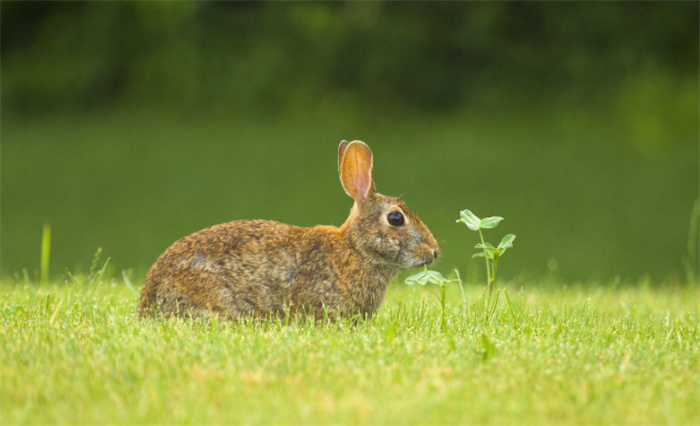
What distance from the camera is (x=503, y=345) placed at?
4.11 m

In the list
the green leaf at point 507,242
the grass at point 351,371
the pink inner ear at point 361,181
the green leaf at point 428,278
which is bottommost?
the grass at point 351,371

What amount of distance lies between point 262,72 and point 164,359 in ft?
50.4

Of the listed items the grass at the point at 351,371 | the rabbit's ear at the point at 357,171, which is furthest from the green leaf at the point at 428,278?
the rabbit's ear at the point at 357,171

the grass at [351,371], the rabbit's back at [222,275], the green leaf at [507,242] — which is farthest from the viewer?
the green leaf at [507,242]

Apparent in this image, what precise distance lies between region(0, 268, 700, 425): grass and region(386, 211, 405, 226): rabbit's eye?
0.65m

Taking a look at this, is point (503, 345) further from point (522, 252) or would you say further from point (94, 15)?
point (94, 15)

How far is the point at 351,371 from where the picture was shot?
142 inches

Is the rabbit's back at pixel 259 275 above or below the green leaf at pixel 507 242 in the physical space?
below

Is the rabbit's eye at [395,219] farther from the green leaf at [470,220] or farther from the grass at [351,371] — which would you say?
the grass at [351,371]

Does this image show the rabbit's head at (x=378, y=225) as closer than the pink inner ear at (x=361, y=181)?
Yes

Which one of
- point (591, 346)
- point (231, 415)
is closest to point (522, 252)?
point (591, 346)

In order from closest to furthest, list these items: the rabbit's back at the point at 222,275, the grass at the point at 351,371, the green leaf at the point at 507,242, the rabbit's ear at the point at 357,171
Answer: the grass at the point at 351,371, the rabbit's back at the point at 222,275, the green leaf at the point at 507,242, the rabbit's ear at the point at 357,171

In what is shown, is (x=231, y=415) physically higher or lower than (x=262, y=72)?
lower

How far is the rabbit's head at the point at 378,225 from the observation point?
17.1ft
